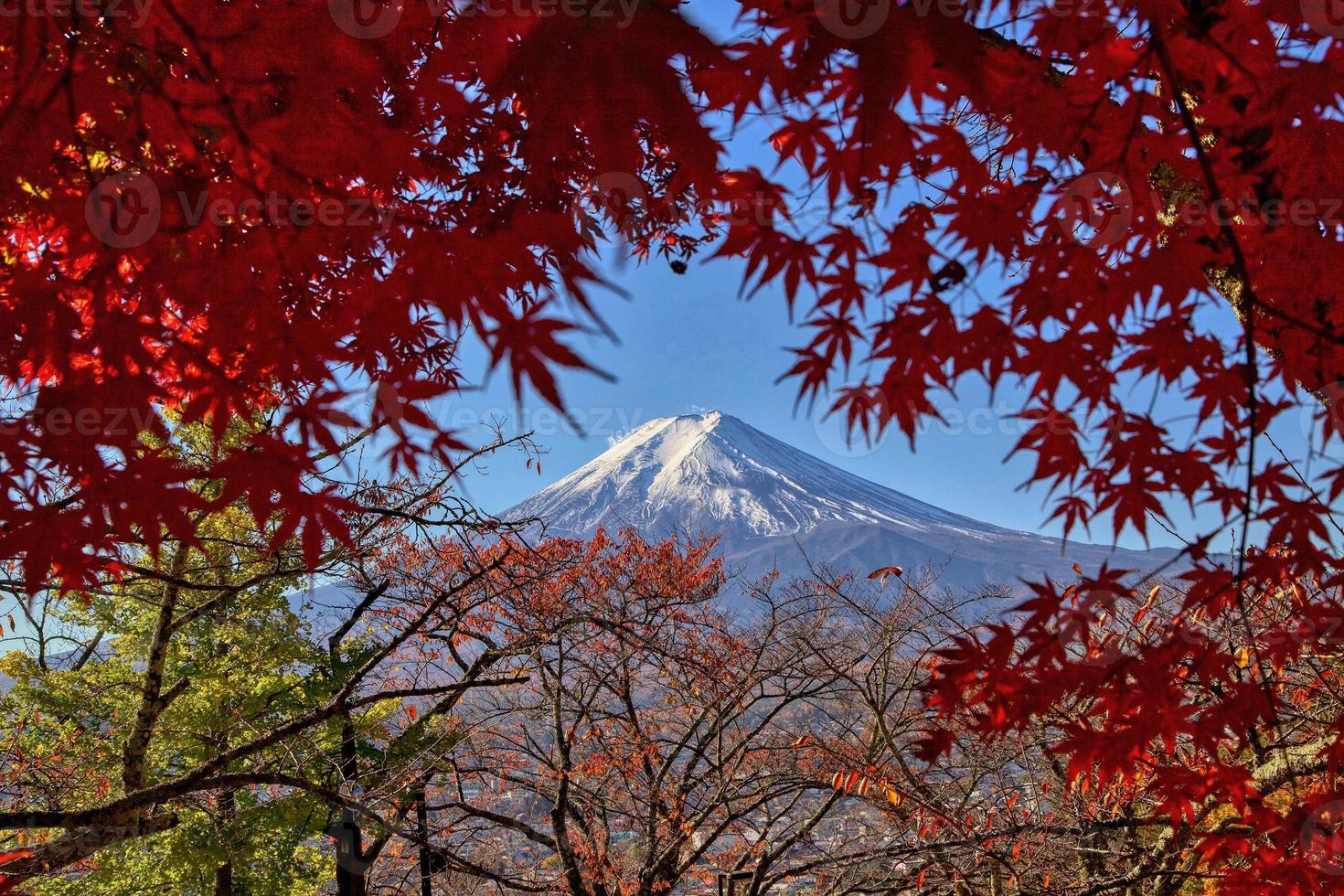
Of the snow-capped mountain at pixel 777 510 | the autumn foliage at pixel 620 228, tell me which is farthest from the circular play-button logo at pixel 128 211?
the snow-capped mountain at pixel 777 510

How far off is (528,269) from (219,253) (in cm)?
118

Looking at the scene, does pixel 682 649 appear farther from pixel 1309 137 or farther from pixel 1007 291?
pixel 1309 137

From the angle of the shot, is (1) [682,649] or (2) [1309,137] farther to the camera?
(1) [682,649]

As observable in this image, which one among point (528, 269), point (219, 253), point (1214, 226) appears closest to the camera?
point (528, 269)

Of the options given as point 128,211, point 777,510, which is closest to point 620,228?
point 128,211

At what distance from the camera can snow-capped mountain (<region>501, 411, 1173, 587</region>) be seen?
230ft

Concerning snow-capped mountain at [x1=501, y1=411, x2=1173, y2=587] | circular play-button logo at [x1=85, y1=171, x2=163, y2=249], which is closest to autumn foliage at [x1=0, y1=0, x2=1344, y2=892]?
circular play-button logo at [x1=85, y1=171, x2=163, y2=249]

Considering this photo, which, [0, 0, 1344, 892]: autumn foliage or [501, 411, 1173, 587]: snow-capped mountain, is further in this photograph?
[501, 411, 1173, 587]: snow-capped mountain

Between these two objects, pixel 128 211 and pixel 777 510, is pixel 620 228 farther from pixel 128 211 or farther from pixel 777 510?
pixel 777 510

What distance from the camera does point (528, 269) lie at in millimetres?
1502

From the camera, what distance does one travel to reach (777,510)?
2985 inches

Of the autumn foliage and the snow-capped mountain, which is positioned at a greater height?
the snow-capped mountain

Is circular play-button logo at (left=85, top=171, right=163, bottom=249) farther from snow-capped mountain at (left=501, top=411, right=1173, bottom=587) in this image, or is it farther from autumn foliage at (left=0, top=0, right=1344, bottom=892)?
snow-capped mountain at (left=501, top=411, right=1173, bottom=587)

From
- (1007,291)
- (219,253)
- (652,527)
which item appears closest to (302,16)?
(219,253)
